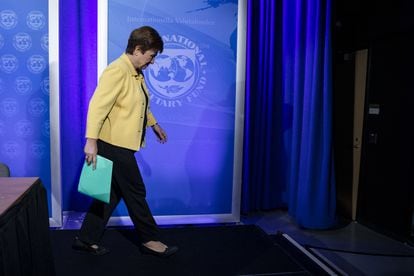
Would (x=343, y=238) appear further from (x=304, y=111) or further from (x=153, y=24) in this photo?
(x=153, y=24)

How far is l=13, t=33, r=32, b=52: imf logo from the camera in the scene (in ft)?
9.60

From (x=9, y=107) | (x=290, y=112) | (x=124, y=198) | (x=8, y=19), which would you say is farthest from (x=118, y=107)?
(x=290, y=112)

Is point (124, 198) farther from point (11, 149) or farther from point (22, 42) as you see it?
point (22, 42)

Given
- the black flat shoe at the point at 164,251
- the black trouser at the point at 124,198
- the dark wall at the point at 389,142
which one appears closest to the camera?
the black trouser at the point at 124,198

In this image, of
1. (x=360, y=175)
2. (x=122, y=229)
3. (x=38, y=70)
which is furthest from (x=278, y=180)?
(x=38, y=70)

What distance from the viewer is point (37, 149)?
3053 mm

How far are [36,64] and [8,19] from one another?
362mm

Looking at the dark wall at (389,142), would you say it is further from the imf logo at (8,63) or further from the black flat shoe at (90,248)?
the imf logo at (8,63)

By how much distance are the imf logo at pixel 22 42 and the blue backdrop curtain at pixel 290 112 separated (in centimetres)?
177

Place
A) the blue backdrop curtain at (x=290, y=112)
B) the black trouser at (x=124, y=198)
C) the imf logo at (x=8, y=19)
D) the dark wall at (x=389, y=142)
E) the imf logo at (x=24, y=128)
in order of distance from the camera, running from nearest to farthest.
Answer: the black trouser at (x=124, y=198) → the imf logo at (x=8, y=19) → the imf logo at (x=24, y=128) → the dark wall at (x=389, y=142) → the blue backdrop curtain at (x=290, y=112)

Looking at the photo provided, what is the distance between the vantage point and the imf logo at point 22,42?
293 centimetres

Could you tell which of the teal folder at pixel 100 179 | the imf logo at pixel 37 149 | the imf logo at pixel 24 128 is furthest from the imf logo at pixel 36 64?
the teal folder at pixel 100 179

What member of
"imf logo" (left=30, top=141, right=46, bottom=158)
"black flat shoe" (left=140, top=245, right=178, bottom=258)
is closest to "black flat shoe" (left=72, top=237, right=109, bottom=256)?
"black flat shoe" (left=140, top=245, right=178, bottom=258)

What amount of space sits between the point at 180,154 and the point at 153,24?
1034mm
